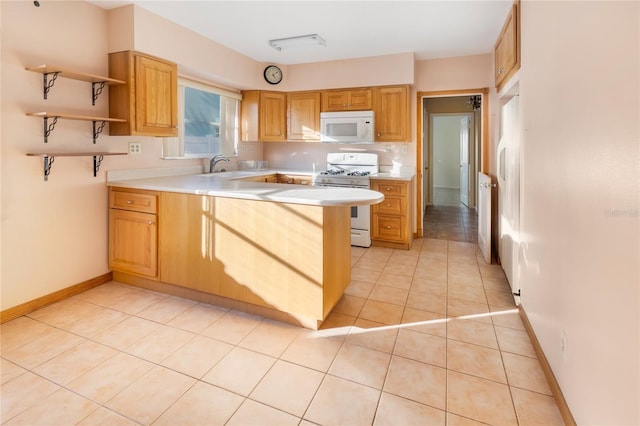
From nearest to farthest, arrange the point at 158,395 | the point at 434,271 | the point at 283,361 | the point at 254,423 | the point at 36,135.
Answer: the point at 254,423, the point at 158,395, the point at 283,361, the point at 36,135, the point at 434,271

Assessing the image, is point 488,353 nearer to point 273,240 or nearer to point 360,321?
point 360,321

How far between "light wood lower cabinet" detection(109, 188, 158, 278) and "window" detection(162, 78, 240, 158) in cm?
84

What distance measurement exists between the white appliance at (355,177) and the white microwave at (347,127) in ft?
1.04

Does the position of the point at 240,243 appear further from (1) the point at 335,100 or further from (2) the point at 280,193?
(1) the point at 335,100

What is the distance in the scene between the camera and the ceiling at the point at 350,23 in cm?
289

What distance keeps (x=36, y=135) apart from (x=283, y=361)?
2.43m

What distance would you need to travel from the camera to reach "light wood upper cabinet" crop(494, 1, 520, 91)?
258 centimetres

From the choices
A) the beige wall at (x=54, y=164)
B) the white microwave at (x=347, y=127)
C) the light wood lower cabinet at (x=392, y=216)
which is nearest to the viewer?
the beige wall at (x=54, y=164)

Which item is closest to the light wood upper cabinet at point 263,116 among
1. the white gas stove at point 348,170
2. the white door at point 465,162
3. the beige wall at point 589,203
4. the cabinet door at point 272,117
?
the cabinet door at point 272,117

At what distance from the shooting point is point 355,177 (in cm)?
418

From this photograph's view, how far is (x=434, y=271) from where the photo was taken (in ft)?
11.2

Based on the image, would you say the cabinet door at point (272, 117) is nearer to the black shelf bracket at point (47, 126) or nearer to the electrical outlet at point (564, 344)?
the black shelf bracket at point (47, 126)

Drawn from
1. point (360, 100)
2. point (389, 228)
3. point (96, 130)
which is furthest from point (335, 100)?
point (96, 130)

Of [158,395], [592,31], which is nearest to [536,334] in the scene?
[592,31]
